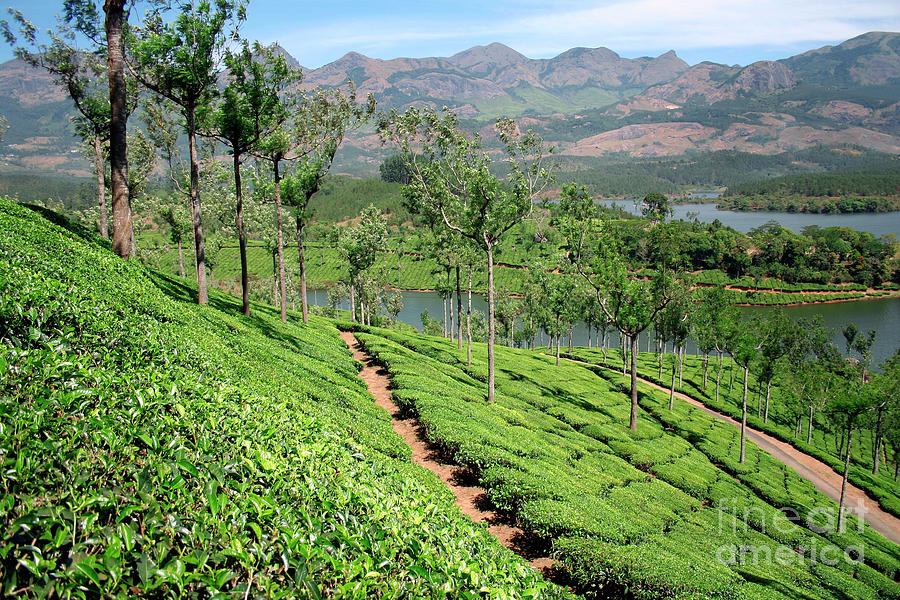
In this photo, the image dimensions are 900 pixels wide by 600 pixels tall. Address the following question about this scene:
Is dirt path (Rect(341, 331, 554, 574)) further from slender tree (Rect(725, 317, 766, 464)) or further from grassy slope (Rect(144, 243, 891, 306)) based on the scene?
grassy slope (Rect(144, 243, 891, 306))

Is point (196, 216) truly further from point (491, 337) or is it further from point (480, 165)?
point (491, 337)

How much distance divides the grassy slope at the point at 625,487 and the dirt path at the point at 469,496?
19.9 inches

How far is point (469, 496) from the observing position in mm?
14133

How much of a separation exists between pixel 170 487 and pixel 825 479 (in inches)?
2030

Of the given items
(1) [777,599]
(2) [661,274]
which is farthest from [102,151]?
(1) [777,599]

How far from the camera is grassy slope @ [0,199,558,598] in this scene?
3475mm

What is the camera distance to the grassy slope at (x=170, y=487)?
347 cm

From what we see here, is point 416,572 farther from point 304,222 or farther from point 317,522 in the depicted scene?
point 304,222

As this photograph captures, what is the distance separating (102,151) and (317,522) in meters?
44.5

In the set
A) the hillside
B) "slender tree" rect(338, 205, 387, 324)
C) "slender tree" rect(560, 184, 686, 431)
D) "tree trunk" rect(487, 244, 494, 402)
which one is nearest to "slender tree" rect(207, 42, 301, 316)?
the hillside

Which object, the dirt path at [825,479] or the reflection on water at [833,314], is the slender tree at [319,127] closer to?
the dirt path at [825,479]

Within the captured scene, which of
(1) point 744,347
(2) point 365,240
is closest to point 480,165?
(2) point 365,240

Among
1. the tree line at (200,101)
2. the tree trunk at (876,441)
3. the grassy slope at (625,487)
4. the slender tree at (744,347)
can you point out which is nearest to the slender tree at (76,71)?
the tree line at (200,101)

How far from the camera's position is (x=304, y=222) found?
3375cm
